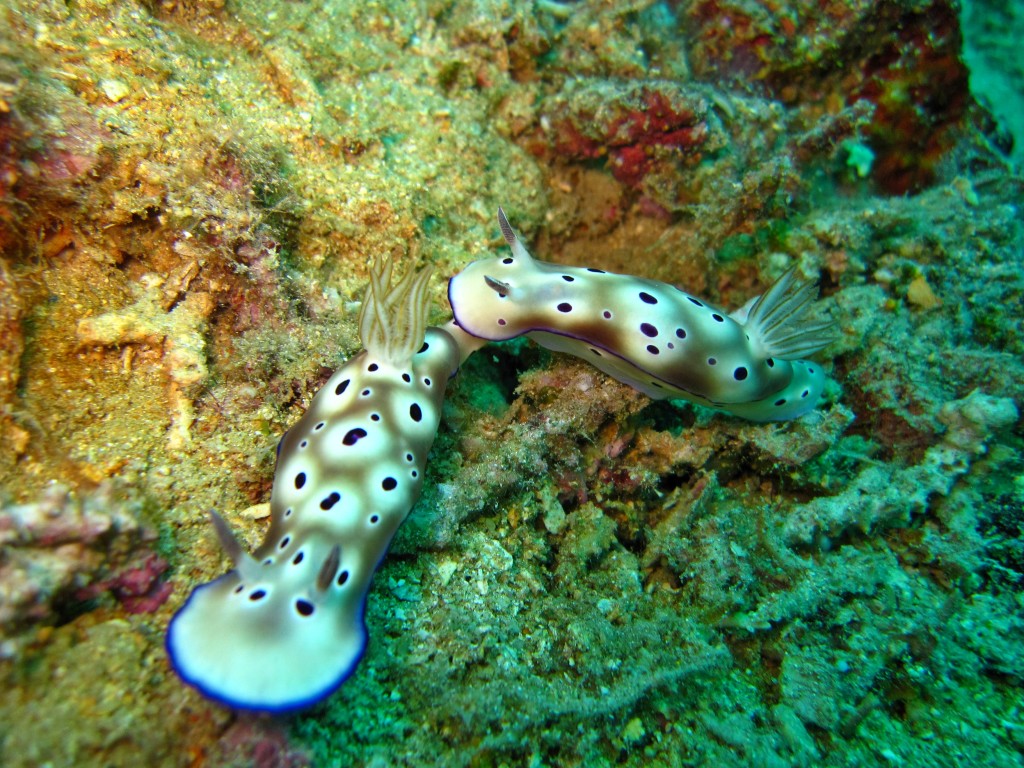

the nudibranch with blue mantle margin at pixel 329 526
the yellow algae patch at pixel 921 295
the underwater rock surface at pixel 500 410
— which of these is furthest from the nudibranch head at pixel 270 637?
the yellow algae patch at pixel 921 295

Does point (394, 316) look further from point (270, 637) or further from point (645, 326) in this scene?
point (270, 637)

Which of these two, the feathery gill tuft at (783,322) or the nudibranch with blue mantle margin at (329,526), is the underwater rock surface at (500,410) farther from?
the feathery gill tuft at (783,322)

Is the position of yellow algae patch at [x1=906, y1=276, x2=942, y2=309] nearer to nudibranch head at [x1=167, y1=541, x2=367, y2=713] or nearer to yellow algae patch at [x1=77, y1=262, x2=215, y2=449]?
nudibranch head at [x1=167, y1=541, x2=367, y2=713]

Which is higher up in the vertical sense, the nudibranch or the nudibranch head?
the nudibranch

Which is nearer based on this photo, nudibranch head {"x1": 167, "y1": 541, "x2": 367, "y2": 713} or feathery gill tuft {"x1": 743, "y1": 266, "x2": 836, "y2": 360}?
nudibranch head {"x1": 167, "y1": 541, "x2": 367, "y2": 713}

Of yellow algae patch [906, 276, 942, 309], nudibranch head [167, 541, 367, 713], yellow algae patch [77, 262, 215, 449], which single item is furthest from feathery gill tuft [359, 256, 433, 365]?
yellow algae patch [906, 276, 942, 309]
